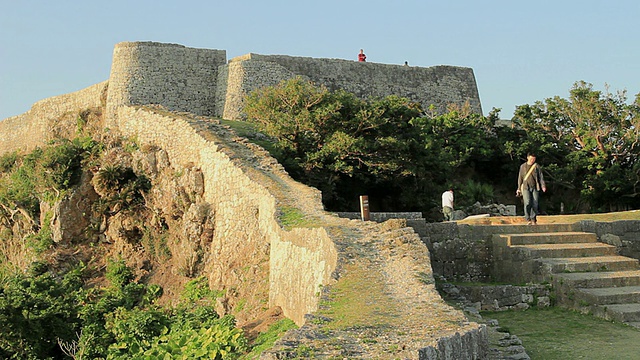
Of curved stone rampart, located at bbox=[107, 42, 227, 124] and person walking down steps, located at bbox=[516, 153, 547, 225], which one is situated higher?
curved stone rampart, located at bbox=[107, 42, 227, 124]

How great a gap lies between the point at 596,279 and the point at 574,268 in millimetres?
633

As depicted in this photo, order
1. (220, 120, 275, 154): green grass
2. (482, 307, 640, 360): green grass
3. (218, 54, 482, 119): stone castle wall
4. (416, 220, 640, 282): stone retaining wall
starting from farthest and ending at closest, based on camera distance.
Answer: (218, 54, 482, 119): stone castle wall < (220, 120, 275, 154): green grass < (416, 220, 640, 282): stone retaining wall < (482, 307, 640, 360): green grass

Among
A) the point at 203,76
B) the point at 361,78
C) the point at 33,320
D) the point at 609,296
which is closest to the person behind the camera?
the point at 609,296

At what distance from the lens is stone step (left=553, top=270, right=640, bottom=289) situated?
1103 centimetres

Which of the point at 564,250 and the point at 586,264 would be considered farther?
the point at 564,250

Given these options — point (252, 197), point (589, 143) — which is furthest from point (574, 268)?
point (589, 143)

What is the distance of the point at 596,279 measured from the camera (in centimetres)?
1103

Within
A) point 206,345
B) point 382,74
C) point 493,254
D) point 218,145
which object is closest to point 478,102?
point 382,74

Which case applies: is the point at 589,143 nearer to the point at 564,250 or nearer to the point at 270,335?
the point at 564,250

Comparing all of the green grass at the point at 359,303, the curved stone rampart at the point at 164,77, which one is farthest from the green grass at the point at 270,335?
the curved stone rampart at the point at 164,77

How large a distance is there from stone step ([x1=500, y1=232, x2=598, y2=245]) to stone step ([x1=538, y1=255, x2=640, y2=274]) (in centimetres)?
86

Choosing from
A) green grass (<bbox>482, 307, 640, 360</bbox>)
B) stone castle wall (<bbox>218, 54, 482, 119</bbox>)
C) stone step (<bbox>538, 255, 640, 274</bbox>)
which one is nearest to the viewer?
green grass (<bbox>482, 307, 640, 360</bbox>)

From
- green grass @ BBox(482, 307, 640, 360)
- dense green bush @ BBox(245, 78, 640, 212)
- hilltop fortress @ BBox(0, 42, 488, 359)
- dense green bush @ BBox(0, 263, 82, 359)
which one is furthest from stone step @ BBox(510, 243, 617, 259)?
dense green bush @ BBox(0, 263, 82, 359)

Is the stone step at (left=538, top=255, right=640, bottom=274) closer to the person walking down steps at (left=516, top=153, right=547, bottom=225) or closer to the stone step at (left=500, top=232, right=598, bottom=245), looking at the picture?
the stone step at (left=500, top=232, right=598, bottom=245)
